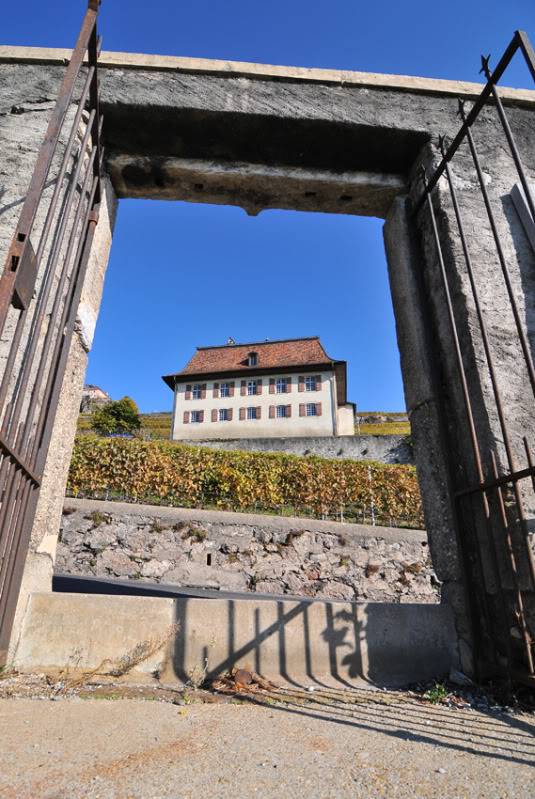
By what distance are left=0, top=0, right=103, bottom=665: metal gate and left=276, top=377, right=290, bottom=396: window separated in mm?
30221

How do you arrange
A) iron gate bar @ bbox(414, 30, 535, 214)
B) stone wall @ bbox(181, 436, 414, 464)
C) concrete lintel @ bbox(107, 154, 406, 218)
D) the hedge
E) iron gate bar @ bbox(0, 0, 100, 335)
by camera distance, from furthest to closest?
stone wall @ bbox(181, 436, 414, 464)
the hedge
concrete lintel @ bbox(107, 154, 406, 218)
iron gate bar @ bbox(414, 30, 535, 214)
iron gate bar @ bbox(0, 0, 100, 335)

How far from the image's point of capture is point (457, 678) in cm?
249

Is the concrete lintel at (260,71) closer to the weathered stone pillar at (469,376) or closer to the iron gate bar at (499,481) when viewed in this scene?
the weathered stone pillar at (469,376)

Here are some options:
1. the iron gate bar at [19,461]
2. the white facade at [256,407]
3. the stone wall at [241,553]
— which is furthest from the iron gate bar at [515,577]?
the white facade at [256,407]

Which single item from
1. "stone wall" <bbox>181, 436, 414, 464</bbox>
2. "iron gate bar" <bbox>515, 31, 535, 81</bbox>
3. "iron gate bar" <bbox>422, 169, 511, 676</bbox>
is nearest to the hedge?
"iron gate bar" <bbox>422, 169, 511, 676</bbox>

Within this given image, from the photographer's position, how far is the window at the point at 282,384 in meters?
33.7

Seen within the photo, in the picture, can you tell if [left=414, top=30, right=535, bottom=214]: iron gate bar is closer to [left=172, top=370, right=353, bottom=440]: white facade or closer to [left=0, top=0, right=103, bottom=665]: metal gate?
[left=0, top=0, right=103, bottom=665]: metal gate

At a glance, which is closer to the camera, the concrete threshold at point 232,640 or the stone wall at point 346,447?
the concrete threshold at point 232,640

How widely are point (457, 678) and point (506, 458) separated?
50.8 inches

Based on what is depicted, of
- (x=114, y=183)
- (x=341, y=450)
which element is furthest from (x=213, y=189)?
(x=341, y=450)

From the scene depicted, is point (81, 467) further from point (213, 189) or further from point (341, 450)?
point (341, 450)

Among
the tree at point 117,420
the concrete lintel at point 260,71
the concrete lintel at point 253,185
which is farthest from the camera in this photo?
the tree at point 117,420

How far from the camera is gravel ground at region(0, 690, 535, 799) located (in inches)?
48.4

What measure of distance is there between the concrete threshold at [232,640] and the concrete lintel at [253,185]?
340 cm
